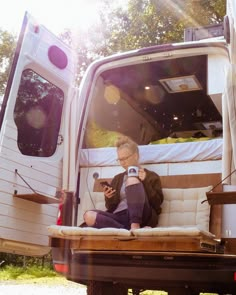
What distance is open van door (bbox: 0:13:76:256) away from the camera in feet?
13.1

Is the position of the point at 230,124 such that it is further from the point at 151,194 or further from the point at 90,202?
the point at 90,202

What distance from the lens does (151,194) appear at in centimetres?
394

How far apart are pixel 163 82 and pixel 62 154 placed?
2.28 metres

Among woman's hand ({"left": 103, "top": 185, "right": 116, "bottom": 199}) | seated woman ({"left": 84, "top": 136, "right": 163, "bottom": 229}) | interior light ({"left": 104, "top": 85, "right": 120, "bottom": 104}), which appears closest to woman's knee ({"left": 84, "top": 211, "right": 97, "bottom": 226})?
seated woman ({"left": 84, "top": 136, "right": 163, "bottom": 229})

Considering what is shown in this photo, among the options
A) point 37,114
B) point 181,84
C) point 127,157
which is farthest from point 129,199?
point 181,84

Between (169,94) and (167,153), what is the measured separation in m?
2.58

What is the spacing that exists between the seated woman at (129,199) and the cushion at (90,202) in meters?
0.24

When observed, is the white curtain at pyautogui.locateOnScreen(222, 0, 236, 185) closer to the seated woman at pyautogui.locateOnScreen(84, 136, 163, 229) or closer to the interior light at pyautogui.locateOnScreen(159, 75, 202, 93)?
the seated woman at pyautogui.locateOnScreen(84, 136, 163, 229)

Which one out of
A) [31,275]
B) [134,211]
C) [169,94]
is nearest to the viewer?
[134,211]

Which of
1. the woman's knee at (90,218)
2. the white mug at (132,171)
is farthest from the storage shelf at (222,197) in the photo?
the woman's knee at (90,218)

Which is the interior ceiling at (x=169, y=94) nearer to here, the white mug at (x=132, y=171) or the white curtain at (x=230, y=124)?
the white curtain at (x=230, y=124)

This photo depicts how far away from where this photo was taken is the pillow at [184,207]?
385 cm

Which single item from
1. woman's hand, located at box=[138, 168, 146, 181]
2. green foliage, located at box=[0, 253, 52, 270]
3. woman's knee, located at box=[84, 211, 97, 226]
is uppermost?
woman's hand, located at box=[138, 168, 146, 181]

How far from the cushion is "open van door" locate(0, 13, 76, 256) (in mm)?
262
